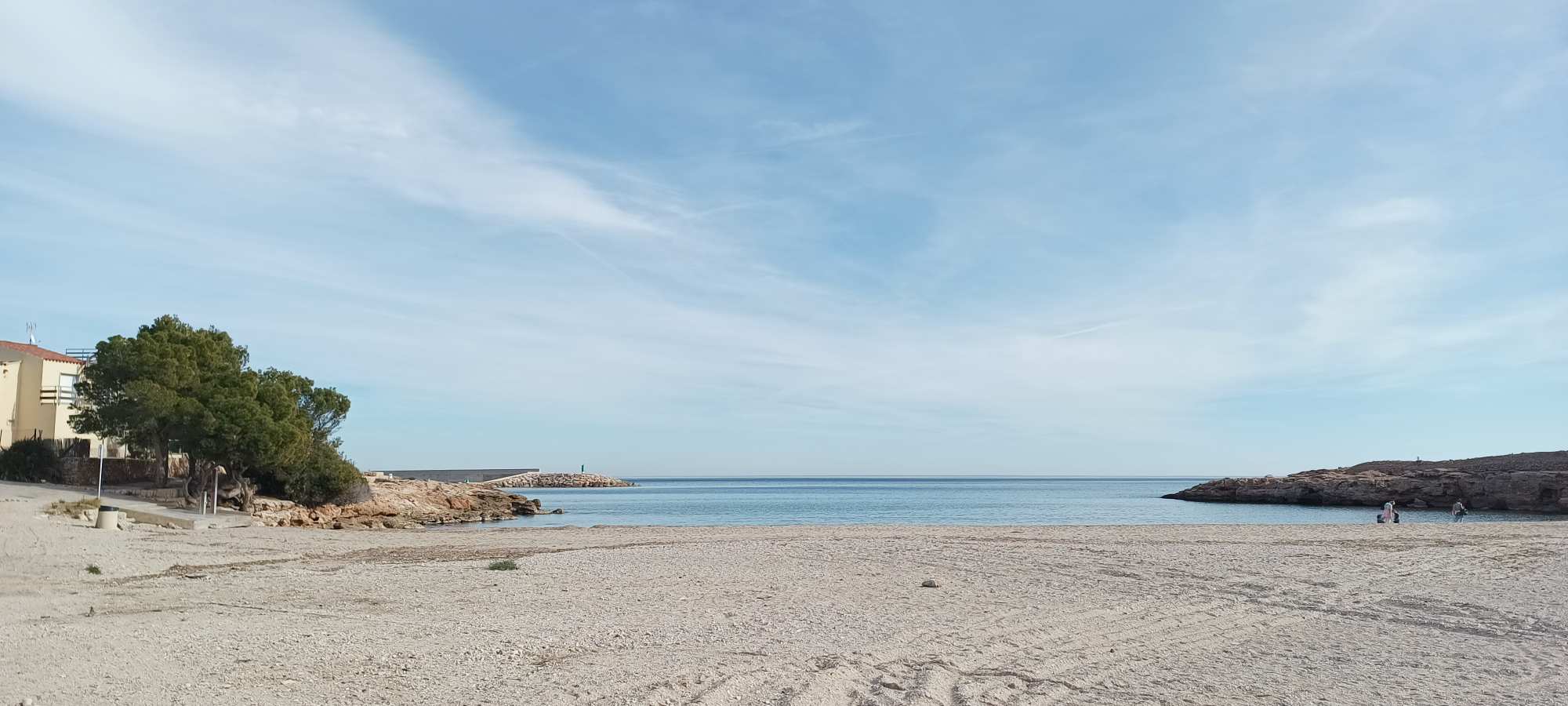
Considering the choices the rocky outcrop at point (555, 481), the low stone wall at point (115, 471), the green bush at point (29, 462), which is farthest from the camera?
the rocky outcrop at point (555, 481)

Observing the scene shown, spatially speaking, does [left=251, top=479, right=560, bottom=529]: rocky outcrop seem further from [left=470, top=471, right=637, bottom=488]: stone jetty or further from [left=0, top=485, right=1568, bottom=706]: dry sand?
[left=470, top=471, right=637, bottom=488]: stone jetty

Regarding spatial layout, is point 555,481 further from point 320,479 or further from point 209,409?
point 209,409

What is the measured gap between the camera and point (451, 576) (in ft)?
52.3

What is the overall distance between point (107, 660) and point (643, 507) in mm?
67372

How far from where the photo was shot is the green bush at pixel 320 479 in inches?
1839

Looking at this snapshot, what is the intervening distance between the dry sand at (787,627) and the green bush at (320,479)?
27.5m

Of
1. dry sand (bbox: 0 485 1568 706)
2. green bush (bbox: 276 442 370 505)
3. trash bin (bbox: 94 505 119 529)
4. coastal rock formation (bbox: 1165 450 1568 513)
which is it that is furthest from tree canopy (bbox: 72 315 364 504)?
coastal rock formation (bbox: 1165 450 1568 513)

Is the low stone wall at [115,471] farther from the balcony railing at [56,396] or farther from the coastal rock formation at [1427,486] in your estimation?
the coastal rock formation at [1427,486]

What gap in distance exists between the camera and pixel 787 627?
10797 millimetres

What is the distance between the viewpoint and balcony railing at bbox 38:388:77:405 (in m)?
50.9

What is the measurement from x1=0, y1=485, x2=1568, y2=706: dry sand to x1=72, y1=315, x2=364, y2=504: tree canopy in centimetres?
1823

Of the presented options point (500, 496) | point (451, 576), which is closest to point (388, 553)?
point (451, 576)

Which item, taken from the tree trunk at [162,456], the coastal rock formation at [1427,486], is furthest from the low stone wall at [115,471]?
the coastal rock formation at [1427,486]

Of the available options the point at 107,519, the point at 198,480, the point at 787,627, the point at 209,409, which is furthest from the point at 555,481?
the point at 787,627
